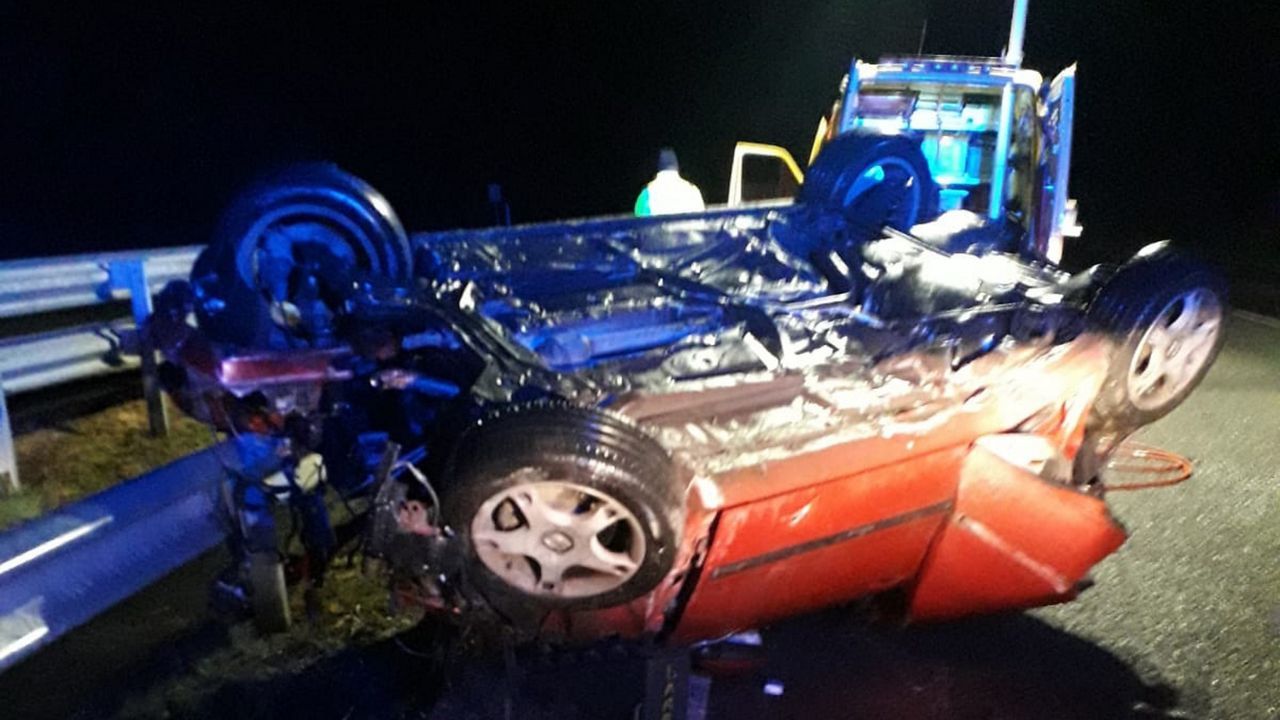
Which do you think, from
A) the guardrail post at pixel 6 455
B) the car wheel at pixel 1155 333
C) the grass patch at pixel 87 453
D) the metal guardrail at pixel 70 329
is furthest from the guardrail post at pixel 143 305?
the car wheel at pixel 1155 333

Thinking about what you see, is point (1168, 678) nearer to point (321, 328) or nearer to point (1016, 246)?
point (1016, 246)

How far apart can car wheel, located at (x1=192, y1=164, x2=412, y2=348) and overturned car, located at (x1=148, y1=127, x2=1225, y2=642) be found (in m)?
0.01

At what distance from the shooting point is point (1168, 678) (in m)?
3.38

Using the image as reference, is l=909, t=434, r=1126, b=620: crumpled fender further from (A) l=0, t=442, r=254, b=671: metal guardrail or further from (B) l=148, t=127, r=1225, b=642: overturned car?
(A) l=0, t=442, r=254, b=671: metal guardrail

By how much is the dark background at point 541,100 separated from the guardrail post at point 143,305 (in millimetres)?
9486

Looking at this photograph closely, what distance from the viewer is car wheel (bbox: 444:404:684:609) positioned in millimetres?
2383

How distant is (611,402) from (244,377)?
1009mm

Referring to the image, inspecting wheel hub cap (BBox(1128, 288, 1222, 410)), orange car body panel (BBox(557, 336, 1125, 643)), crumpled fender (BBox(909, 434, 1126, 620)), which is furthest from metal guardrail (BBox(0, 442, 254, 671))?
wheel hub cap (BBox(1128, 288, 1222, 410))

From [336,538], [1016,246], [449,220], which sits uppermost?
[1016,246]

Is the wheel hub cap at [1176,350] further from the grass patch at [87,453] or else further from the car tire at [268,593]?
the grass patch at [87,453]

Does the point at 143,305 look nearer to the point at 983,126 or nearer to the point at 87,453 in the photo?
the point at 87,453

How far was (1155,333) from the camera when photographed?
3.37 m

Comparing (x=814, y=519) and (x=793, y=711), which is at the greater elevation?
(x=814, y=519)

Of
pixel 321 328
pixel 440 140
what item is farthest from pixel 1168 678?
pixel 440 140
